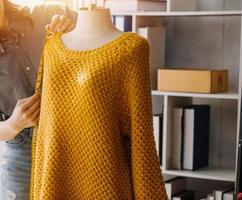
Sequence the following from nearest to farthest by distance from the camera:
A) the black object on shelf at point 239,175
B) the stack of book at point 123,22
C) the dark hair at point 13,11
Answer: the dark hair at point 13,11, the black object on shelf at point 239,175, the stack of book at point 123,22

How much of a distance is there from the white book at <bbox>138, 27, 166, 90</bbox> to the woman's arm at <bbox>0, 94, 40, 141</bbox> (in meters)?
1.15

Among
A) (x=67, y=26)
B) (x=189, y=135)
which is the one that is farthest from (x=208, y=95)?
(x=67, y=26)

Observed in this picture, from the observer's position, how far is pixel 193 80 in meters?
2.41

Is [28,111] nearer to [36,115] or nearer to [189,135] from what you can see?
[36,115]

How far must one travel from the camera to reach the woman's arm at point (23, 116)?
140 centimetres

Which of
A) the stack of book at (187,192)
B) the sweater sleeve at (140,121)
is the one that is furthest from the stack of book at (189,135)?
the sweater sleeve at (140,121)

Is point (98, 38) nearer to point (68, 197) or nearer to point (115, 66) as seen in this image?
point (115, 66)

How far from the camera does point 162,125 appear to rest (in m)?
2.56

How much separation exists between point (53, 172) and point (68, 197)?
0.24 feet

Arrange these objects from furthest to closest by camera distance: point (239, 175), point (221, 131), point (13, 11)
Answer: point (221, 131)
point (239, 175)
point (13, 11)

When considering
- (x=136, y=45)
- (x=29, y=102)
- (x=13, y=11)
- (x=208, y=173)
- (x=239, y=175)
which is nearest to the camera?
(x=136, y=45)

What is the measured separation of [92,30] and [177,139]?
1333mm

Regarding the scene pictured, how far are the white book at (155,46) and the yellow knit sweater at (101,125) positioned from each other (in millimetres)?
1292

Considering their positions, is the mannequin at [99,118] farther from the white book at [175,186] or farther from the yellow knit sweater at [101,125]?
the white book at [175,186]
